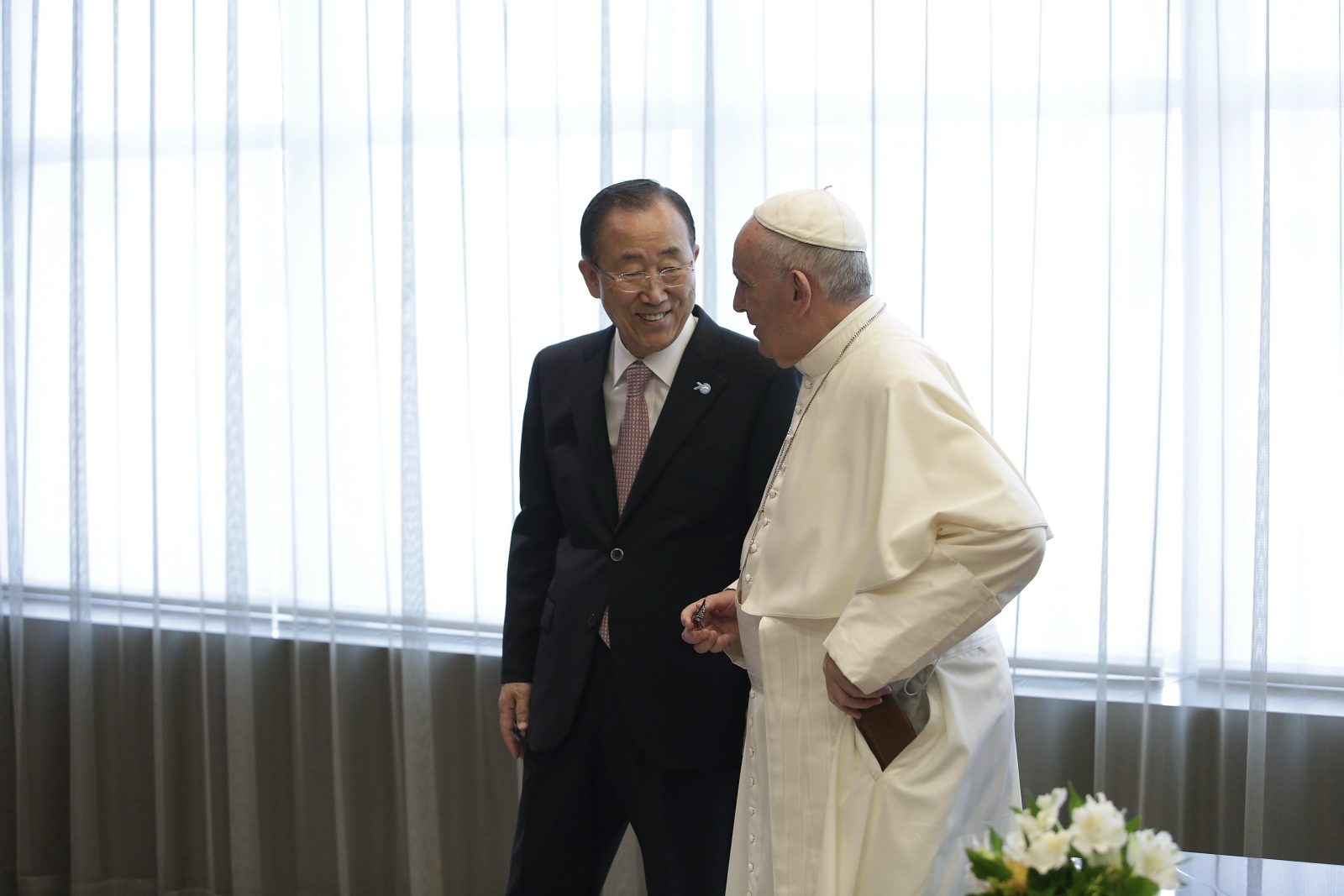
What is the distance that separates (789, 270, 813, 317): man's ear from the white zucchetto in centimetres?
5

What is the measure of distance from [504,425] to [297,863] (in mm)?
1459

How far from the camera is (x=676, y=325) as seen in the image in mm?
1962

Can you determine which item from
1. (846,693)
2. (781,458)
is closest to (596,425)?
(781,458)

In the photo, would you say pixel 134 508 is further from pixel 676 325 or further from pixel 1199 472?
pixel 1199 472

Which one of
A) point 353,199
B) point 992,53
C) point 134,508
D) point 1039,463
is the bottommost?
point 134,508

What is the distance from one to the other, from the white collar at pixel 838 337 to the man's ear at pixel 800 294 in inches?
2.2

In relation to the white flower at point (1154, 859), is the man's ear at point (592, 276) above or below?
above

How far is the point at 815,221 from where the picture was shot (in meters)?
1.60

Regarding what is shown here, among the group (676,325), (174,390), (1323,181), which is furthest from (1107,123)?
(174,390)

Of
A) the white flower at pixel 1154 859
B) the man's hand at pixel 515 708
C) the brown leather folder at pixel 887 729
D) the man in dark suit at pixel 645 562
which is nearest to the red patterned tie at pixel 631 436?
the man in dark suit at pixel 645 562

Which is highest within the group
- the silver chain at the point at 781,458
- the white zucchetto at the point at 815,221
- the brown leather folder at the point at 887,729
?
the white zucchetto at the point at 815,221

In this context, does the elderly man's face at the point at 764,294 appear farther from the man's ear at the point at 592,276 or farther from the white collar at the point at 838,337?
the man's ear at the point at 592,276

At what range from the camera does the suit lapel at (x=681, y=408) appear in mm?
1932

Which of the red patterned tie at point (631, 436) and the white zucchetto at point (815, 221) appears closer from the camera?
the white zucchetto at point (815, 221)
